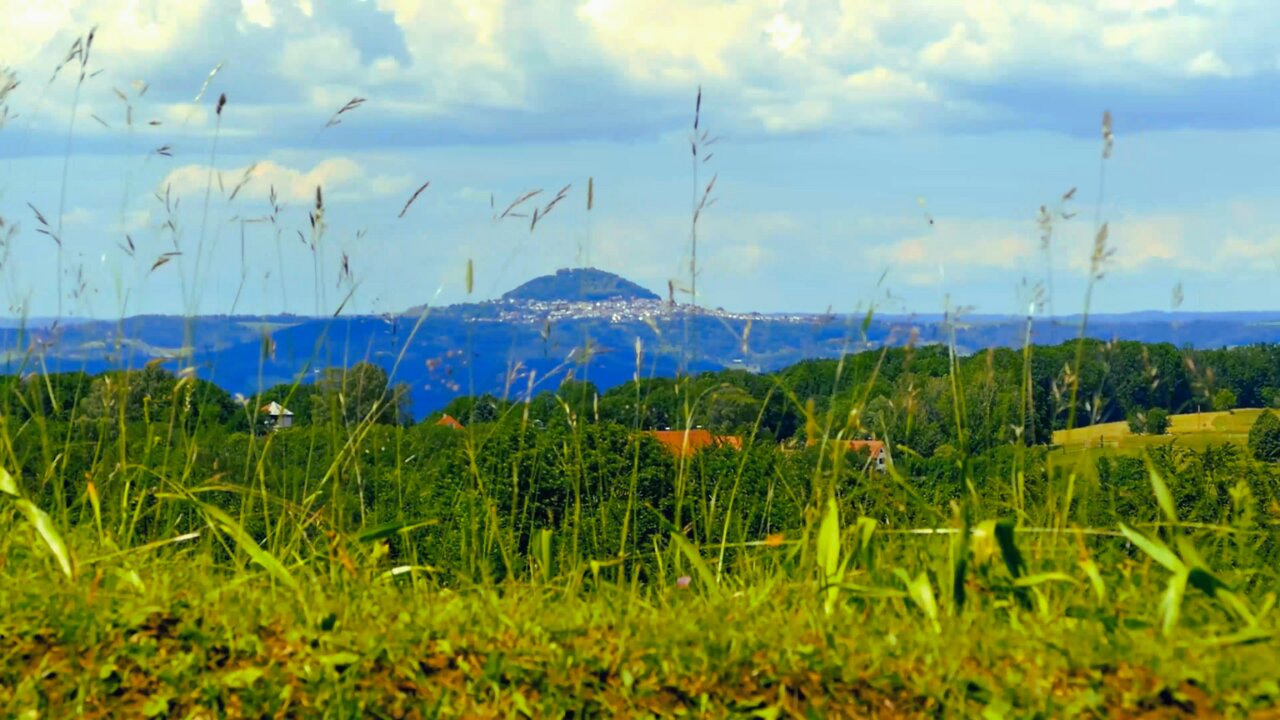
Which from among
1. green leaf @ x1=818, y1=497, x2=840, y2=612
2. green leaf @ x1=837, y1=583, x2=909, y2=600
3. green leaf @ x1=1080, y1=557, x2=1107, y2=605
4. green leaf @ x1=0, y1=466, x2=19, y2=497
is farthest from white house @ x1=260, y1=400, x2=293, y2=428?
green leaf @ x1=1080, y1=557, x2=1107, y2=605

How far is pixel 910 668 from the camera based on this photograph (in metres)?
2.78

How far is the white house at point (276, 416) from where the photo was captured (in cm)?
530

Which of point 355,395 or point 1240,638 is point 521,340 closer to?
point 355,395

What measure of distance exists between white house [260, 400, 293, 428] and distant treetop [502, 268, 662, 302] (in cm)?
121

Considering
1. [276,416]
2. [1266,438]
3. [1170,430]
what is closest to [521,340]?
[276,416]

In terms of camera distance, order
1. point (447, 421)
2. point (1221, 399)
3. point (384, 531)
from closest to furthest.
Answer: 1. point (384, 531)
2. point (1221, 399)
3. point (447, 421)

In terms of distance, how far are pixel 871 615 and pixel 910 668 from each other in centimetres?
46

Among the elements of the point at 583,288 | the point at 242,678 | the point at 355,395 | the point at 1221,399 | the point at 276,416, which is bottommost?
the point at 242,678

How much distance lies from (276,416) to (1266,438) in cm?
664

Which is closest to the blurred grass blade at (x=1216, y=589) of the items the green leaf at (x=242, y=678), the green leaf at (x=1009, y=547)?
the green leaf at (x=1009, y=547)

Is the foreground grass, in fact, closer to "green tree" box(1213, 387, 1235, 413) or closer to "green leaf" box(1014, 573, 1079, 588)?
"green leaf" box(1014, 573, 1079, 588)

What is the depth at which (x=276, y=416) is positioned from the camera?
17.8ft

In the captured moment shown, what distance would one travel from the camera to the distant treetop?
5.41m

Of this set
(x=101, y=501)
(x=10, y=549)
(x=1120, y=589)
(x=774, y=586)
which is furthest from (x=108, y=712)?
(x=1120, y=589)
